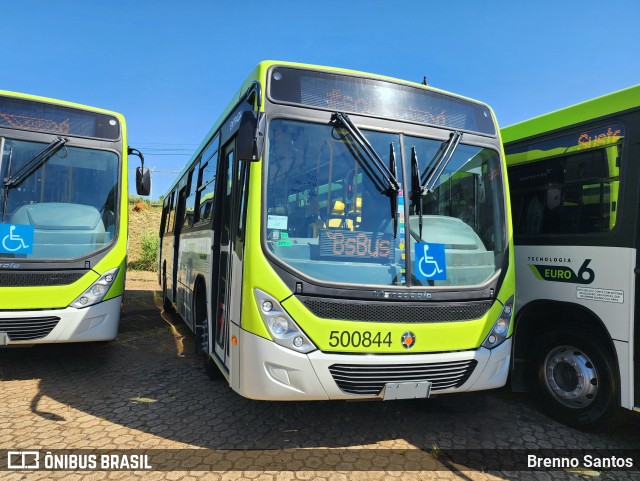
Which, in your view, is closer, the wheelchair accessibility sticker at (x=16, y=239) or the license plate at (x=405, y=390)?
the license plate at (x=405, y=390)

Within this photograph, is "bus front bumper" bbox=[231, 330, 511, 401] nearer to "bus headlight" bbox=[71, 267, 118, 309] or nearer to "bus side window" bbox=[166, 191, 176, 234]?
"bus headlight" bbox=[71, 267, 118, 309]

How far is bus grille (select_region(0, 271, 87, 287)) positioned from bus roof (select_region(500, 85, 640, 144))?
563cm

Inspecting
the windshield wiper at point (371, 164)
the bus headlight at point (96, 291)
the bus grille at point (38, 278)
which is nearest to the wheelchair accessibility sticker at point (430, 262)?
the windshield wiper at point (371, 164)

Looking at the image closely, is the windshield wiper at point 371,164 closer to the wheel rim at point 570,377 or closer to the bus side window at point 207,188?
the bus side window at point 207,188

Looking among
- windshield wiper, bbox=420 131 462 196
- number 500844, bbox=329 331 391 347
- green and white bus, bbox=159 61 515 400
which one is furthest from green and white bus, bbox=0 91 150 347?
windshield wiper, bbox=420 131 462 196

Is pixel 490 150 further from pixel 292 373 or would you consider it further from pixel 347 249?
pixel 292 373

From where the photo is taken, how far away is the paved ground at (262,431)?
3264 mm

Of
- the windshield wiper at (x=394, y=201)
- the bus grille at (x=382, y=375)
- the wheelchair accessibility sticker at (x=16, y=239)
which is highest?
the windshield wiper at (x=394, y=201)

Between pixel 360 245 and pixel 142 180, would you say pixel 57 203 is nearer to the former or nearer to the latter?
pixel 142 180

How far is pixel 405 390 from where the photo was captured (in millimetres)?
3357

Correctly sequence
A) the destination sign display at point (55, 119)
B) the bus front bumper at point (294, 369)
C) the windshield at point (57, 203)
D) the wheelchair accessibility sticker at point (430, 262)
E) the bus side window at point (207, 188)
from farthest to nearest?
1. the destination sign display at point (55, 119)
2. the bus side window at point (207, 188)
3. the windshield at point (57, 203)
4. the wheelchair accessibility sticker at point (430, 262)
5. the bus front bumper at point (294, 369)

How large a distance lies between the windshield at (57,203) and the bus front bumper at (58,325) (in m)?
0.68

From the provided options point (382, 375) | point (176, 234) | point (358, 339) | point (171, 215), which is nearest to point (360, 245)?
point (358, 339)

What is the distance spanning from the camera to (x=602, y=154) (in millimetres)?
4117
